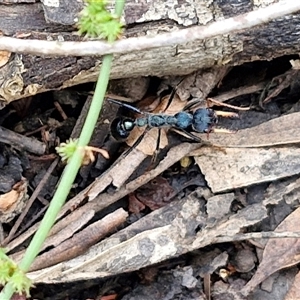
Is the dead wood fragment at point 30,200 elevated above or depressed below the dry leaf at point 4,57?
below

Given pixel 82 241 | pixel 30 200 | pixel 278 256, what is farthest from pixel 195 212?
pixel 30 200

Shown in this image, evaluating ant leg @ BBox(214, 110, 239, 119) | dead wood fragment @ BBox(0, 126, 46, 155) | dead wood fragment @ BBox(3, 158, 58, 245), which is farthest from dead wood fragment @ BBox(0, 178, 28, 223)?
ant leg @ BBox(214, 110, 239, 119)

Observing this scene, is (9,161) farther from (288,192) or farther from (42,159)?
(288,192)

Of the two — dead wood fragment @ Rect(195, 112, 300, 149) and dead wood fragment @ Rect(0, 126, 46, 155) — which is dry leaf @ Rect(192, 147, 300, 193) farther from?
dead wood fragment @ Rect(0, 126, 46, 155)

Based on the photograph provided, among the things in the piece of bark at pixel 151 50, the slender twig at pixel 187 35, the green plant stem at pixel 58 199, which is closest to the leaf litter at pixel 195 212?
the piece of bark at pixel 151 50

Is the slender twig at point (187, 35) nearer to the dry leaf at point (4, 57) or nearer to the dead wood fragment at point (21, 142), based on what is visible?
the dry leaf at point (4, 57)

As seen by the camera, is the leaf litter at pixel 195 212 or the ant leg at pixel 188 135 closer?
the leaf litter at pixel 195 212

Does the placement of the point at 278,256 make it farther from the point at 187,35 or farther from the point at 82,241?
the point at 187,35
